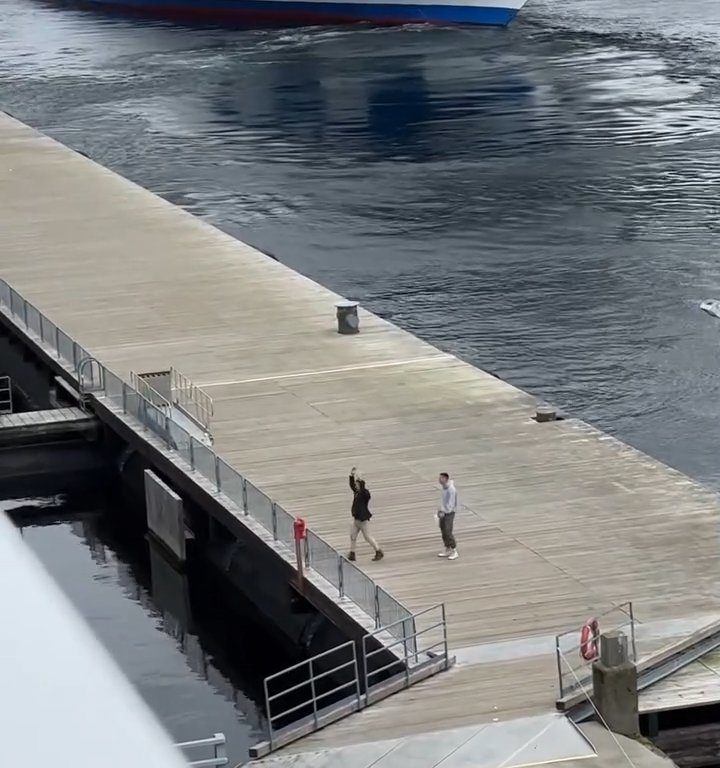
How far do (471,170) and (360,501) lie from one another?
50.7m

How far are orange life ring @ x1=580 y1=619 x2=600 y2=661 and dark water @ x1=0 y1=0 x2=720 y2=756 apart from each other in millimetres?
7997

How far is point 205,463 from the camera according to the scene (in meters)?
28.0

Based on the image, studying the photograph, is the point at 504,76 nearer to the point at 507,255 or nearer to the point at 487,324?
the point at 507,255

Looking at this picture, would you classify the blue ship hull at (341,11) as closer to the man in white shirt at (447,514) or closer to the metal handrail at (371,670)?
the man in white shirt at (447,514)

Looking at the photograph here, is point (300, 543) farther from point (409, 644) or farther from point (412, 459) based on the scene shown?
point (412, 459)

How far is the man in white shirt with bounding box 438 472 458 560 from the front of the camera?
885 inches

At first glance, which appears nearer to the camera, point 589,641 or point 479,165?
point 589,641

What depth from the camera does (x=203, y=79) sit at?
104 meters

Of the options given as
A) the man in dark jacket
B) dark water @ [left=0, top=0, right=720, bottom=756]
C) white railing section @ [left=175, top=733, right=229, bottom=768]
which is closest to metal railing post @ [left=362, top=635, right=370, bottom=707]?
the man in dark jacket

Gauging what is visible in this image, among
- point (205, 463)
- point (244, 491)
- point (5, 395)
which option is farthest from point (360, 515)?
point (5, 395)

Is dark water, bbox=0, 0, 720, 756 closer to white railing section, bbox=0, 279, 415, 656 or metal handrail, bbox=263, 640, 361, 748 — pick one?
white railing section, bbox=0, 279, 415, 656

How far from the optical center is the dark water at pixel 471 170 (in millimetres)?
43562

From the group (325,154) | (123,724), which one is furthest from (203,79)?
(123,724)

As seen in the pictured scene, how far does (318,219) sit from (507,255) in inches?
397
